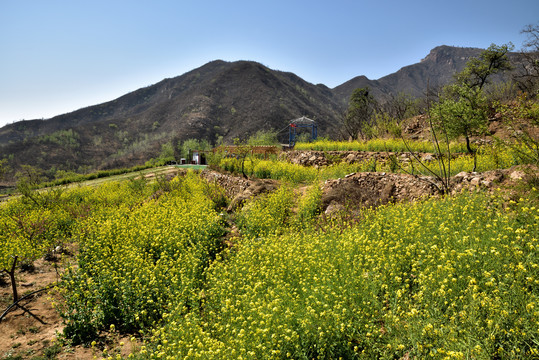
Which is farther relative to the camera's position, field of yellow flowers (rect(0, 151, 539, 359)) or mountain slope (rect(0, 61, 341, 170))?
mountain slope (rect(0, 61, 341, 170))

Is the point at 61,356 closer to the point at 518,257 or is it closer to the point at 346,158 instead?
the point at 518,257

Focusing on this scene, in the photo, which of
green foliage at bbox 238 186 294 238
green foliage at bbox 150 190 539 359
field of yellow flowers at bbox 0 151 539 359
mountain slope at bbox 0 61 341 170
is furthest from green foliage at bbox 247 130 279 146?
mountain slope at bbox 0 61 341 170

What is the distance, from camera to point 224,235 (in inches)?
311

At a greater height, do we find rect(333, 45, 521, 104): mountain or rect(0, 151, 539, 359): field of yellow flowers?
rect(333, 45, 521, 104): mountain

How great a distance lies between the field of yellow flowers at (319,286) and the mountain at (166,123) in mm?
47250

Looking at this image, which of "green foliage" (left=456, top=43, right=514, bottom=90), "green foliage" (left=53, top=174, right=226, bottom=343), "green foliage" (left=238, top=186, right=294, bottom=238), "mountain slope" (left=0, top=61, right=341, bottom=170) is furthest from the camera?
"mountain slope" (left=0, top=61, right=341, bottom=170)

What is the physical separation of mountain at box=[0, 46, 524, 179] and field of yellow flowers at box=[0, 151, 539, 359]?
4725 centimetres

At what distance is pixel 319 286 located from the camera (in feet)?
11.8

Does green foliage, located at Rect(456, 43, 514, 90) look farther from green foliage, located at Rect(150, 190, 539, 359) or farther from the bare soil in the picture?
the bare soil

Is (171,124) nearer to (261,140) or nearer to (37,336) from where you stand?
(261,140)

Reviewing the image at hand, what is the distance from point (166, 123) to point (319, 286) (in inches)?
3379

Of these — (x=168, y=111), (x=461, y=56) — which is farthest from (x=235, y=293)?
(x=461, y=56)

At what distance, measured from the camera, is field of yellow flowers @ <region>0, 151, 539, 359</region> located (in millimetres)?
2502

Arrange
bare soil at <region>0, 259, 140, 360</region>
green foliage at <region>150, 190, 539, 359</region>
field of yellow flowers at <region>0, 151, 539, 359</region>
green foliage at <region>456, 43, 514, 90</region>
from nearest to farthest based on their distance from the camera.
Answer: green foliage at <region>150, 190, 539, 359</region> < field of yellow flowers at <region>0, 151, 539, 359</region> < bare soil at <region>0, 259, 140, 360</region> < green foliage at <region>456, 43, 514, 90</region>
